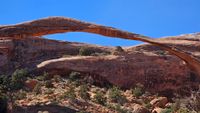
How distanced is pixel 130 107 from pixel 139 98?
2682 millimetres

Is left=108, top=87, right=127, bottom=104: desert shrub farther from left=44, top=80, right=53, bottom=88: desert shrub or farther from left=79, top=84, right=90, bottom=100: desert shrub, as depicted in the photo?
left=44, top=80, right=53, bottom=88: desert shrub

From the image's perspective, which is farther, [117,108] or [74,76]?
[74,76]

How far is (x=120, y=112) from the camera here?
2270 cm

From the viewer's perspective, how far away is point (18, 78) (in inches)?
1099

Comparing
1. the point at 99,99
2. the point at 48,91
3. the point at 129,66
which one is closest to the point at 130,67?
the point at 129,66

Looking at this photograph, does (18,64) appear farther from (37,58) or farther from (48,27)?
(48,27)

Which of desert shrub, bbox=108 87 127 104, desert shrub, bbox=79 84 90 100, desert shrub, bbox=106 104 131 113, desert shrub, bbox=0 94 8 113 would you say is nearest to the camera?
desert shrub, bbox=0 94 8 113

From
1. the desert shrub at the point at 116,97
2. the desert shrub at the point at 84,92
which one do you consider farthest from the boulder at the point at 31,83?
the desert shrub at the point at 116,97

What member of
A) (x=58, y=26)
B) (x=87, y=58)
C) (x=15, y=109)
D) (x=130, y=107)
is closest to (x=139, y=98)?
(x=130, y=107)

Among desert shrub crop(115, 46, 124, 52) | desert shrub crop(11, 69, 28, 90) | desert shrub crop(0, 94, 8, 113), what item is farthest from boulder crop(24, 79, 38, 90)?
desert shrub crop(115, 46, 124, 52)

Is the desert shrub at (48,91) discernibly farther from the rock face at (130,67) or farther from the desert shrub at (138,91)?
the desert shrub at (138,91)

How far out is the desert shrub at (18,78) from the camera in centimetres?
2689

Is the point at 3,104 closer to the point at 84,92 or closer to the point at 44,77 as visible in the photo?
the point at 84,92

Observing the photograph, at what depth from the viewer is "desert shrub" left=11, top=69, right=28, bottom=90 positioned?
26.9 metres
